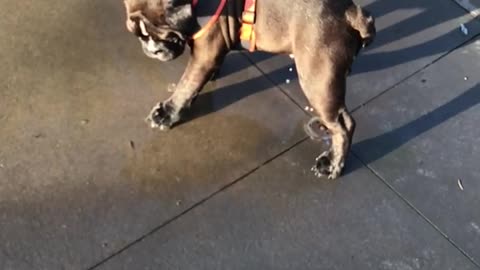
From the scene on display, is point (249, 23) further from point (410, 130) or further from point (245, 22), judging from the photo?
point (410, 130)

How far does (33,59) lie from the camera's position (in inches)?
166

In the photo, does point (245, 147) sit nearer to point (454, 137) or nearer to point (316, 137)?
point (316, 137)

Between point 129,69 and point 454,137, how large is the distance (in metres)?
1.78

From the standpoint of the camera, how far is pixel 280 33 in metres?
3.52

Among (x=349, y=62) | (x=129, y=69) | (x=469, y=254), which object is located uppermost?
(x=349, y=62)

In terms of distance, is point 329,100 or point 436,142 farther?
point 436,142

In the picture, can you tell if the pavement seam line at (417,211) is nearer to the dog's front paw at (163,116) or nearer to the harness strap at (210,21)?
the dog's front paw at (163,116)

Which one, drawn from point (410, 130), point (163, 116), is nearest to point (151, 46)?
point (163, 116)

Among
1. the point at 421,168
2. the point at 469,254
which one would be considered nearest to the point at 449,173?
the point at 421,168

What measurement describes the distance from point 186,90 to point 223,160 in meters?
0.39

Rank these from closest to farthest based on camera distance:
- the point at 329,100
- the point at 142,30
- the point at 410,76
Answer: the point at 142,30, the point at 329,100, the point at 410,76

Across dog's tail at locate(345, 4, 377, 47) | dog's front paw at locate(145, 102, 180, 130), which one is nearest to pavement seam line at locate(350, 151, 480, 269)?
dog's tail at locate(345, 4, 377, 47)

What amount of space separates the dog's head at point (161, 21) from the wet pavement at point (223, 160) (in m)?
0.65

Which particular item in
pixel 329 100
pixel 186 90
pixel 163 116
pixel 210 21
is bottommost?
pixel 163 116
